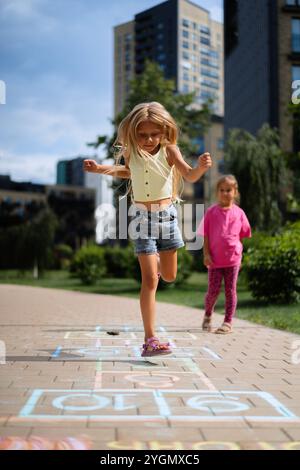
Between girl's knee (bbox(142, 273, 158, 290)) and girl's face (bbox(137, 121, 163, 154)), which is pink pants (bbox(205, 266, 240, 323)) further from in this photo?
girl's face (bbox(137, 121, 163, 154))

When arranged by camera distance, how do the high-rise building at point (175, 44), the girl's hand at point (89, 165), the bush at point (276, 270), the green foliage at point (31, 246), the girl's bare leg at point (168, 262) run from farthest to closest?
the green foliage at point (31, 246) < the bush at point (276, 270) < the high-rise building at point (175, 44) < the girl's bare leg at point (168, 262) < the girl's hand at point (89, 165)

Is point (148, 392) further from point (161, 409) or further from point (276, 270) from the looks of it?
point (276, 270)

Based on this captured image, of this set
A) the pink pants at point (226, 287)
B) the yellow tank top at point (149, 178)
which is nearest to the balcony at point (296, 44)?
the pink pants at point (226, 287)

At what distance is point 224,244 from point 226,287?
0.48m

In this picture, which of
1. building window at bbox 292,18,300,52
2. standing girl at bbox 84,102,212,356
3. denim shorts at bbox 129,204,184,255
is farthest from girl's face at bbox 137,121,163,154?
building window at bbox 292,18,300,52

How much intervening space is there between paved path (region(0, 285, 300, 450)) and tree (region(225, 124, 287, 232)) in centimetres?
1723

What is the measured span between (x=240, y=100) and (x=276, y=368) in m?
34.1

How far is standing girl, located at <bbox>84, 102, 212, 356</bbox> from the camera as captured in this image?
4.48 metres

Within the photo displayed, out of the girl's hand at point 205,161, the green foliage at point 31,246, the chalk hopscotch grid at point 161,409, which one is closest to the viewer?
the chalk hopscotch grid at point 161,409

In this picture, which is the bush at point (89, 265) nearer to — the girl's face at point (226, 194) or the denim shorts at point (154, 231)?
the girl's face at point (226, 194)

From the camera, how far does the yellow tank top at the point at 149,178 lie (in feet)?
14.8

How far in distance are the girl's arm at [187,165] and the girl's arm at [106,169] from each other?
15.2 inches

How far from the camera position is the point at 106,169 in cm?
462
